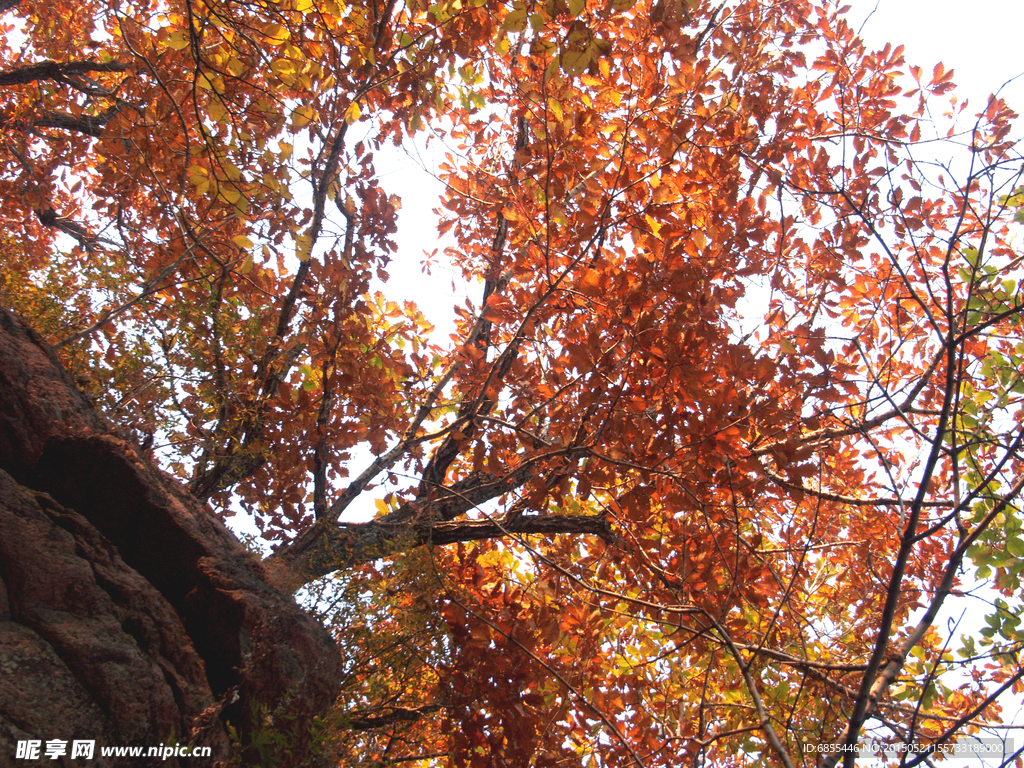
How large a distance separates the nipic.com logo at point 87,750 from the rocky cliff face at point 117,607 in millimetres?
14

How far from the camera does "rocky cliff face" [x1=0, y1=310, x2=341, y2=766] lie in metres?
1.49

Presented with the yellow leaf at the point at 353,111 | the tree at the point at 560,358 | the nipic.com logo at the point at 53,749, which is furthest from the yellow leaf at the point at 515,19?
the nipic.com logo at the point at 53,749

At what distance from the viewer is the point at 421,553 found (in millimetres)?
2660

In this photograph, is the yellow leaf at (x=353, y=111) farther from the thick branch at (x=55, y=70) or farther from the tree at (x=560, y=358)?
the thick branch at (x=55, y=70)

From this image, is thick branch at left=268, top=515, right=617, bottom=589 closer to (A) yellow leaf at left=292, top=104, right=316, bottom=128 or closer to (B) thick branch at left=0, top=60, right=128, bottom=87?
(A) yellow leaf at left=292, top=104, right=316, bottom=128

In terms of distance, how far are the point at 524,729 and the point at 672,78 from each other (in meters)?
3.05

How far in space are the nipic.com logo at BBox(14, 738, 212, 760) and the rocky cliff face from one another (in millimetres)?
14

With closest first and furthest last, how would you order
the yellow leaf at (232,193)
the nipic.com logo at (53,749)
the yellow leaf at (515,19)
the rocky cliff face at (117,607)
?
the nipic.com logo at (53,749), the rocky cliff face at (117,607), the yellow leaf at (515,19), the yellow leaf at (232,193)

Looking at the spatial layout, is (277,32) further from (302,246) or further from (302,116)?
(302,246)

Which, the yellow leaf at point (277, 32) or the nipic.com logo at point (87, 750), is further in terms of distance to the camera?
the yellow leaf at point (277, 32)

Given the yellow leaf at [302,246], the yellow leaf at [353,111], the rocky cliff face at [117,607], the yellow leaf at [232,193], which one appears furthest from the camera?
the yellow leaf at [353,111]

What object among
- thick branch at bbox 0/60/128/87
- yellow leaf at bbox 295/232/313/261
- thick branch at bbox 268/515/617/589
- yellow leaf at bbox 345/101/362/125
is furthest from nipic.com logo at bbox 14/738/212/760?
thick branch at bbox 0/60/128/87

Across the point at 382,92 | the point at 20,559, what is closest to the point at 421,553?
the point at 20,559

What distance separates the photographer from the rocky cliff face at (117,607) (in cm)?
149
